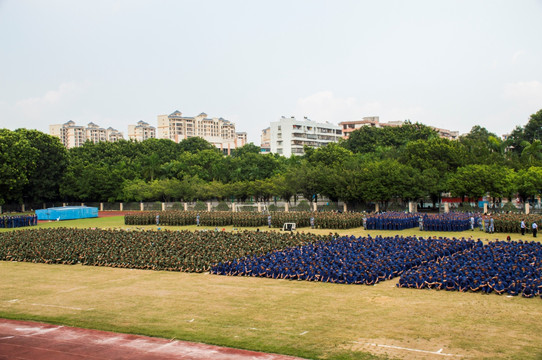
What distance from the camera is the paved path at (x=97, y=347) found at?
436 inches

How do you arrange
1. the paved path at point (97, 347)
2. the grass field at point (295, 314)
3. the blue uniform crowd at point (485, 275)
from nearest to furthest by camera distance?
the paved path at point (97, 347)
the grass field at point (295, 314)
the blue uniform crowd at point (485, 275)

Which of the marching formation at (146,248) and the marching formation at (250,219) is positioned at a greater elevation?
the marching formation at (250,219)

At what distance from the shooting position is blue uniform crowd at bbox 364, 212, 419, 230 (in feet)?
121

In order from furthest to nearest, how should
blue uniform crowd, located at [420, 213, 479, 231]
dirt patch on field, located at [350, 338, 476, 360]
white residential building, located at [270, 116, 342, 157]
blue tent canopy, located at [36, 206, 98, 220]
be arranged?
white residential building, located at [270, 116, 342, 157] → blue tent canopy, located at [36, 206, 98, 220] → blue uniform crowd, located at [420, 213, 479, 231] → dirt patch on field, located at [350, 338, 476, 360]

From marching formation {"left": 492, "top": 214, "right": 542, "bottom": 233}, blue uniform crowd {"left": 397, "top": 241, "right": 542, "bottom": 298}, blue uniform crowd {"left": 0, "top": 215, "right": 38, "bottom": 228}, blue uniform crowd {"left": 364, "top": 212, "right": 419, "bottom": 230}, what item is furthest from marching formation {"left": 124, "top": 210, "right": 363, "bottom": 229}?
blue uniform crowd {"left": 397, "top": 241, "right": 542, "bottom": 298}

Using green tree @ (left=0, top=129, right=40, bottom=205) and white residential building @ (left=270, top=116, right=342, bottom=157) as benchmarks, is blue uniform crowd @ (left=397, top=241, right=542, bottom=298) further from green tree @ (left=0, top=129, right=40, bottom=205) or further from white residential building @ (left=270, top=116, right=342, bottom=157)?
white residential building @ (left=270, top=116, right=342, bottom=157)

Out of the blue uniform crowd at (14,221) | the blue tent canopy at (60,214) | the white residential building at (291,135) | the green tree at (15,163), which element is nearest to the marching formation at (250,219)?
the blue uniform crowd at (14,221)

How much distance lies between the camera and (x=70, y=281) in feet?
66.4

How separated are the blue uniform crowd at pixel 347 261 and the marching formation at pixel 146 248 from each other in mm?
1765

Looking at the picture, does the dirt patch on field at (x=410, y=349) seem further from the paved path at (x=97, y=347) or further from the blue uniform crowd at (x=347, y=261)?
the blue uniform crowd at (x=347, y=261)

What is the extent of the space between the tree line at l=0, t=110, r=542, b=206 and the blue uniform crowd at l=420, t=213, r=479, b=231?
36.7ft

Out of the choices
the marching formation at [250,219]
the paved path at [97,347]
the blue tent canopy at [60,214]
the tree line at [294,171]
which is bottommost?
the paved path at [97,347]

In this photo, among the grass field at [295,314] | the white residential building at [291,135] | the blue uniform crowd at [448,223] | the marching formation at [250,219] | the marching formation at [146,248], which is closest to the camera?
the grass field at [295,314]

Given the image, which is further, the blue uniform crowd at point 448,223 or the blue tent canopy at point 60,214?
the blue tent canopy at point 60,214
